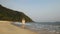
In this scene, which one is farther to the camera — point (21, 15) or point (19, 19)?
point (21, 15)

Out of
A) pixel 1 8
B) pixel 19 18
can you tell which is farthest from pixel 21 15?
pixel 1 8

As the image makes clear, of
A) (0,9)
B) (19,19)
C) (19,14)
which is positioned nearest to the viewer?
(0,9)

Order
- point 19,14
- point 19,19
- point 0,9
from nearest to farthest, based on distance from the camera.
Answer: point 0,9 → point 19,19 → point 19,14

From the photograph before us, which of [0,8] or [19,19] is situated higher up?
[0,8]

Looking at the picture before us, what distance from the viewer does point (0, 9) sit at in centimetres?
4616

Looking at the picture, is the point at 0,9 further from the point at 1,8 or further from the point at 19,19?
the point at 19,19

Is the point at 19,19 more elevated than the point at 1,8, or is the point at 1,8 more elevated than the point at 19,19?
the point at 1,8

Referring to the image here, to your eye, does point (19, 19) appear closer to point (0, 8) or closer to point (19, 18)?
point (19, 18)

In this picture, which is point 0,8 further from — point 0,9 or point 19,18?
point 19,18

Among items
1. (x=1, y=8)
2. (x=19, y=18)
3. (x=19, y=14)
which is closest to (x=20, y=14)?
(x=19, y=14)

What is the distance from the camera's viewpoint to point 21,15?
5822 centimetres

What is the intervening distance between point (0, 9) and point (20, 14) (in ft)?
45.1

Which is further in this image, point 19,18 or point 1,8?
point 19,18

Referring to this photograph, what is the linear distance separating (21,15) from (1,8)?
41.8 feet
